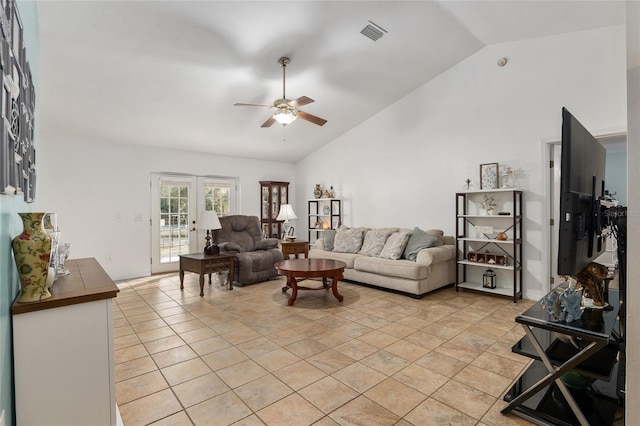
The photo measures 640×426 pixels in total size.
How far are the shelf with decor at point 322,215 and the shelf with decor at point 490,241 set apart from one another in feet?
8.36

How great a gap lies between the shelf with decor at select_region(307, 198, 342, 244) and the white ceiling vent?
3415 millimetres

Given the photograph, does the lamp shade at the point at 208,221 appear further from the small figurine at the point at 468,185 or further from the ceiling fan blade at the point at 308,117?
the small figurine at the point at 468,185

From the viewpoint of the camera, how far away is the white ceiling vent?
352 centimetres

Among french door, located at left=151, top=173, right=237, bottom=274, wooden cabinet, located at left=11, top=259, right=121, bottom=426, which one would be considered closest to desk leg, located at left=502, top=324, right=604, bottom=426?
wooden cabinet, located at left=11, top=259, right=121, bottom=426

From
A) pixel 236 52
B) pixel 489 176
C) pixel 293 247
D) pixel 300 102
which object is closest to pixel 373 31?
pixel 300 102

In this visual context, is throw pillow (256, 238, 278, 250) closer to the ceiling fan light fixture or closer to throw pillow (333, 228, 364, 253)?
throw pillow (333, 228, 364, 253)

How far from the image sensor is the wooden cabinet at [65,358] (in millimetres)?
1349

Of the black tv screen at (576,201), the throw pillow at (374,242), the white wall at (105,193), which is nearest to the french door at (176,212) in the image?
the white wall at (105,193)

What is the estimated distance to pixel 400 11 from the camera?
3367 millimetres

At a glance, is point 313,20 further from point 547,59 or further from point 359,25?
point 547,59

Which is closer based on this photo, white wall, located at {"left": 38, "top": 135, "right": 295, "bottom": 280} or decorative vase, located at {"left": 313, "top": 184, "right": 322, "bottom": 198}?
white wall, located at {"left": 38, "top": 135, "right": 295, "bottom": 280}

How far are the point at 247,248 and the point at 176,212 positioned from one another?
168 centimetres

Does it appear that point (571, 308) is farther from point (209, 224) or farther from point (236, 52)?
point (209, 224)

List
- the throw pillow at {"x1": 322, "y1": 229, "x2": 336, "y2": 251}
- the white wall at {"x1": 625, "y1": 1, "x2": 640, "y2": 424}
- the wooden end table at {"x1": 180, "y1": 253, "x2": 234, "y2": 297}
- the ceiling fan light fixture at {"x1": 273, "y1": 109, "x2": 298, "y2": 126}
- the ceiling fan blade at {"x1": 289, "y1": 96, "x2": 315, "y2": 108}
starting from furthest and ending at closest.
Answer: the throw pillow at {"x1": 322, "y1": 229, "x2": 336, "y2": 251}, the wooden end table at {"x1": 180, "y1": 253, "x2": 234, "y2": 297}, the ceiling fan light fixture at {"x1": 273, "y1": 109, "x2": 298, "y2": 126}, the ceiling fan blade at {"x1": 289, "y1": 96, "x2": 315, "y2": 108}, the white wall at {"x1": 625, "y1": 1, "x2": 640, "y2": 424}
